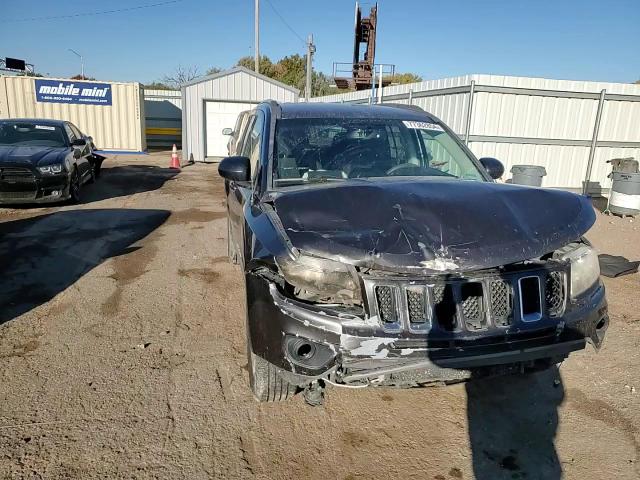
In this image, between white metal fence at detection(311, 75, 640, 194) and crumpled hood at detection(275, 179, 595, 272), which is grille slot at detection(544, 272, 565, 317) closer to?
crumpled hood at detection(275, 179, 595, 272)

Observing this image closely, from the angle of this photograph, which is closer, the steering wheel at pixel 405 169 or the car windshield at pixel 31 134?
the steering wheel at pixel 405 169

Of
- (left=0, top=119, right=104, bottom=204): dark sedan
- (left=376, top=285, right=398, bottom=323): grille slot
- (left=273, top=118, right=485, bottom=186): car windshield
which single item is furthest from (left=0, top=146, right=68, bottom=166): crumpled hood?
(left=376, top=285, right=398, bottom=323): grille slot

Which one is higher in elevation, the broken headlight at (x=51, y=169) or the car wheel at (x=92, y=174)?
the broken headlight at (x=51, y=169)

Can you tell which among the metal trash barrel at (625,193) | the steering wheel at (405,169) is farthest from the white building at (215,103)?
the steering wheel at (405,169)

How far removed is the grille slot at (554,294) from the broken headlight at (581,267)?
127 millimetres

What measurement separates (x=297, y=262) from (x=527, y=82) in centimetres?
994

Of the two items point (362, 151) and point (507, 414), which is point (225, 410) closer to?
point (507, 414)

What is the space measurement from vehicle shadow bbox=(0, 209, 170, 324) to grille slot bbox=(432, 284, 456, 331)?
3.85 metres

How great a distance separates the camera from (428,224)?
2.46 m

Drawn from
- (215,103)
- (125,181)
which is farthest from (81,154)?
(215,103)

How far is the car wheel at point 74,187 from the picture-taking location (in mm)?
9506

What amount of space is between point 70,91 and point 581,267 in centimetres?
2162

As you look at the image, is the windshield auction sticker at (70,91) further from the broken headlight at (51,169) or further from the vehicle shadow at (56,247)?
the vehicle shadow at (56,247)

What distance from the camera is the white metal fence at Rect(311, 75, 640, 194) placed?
33.7 ft
